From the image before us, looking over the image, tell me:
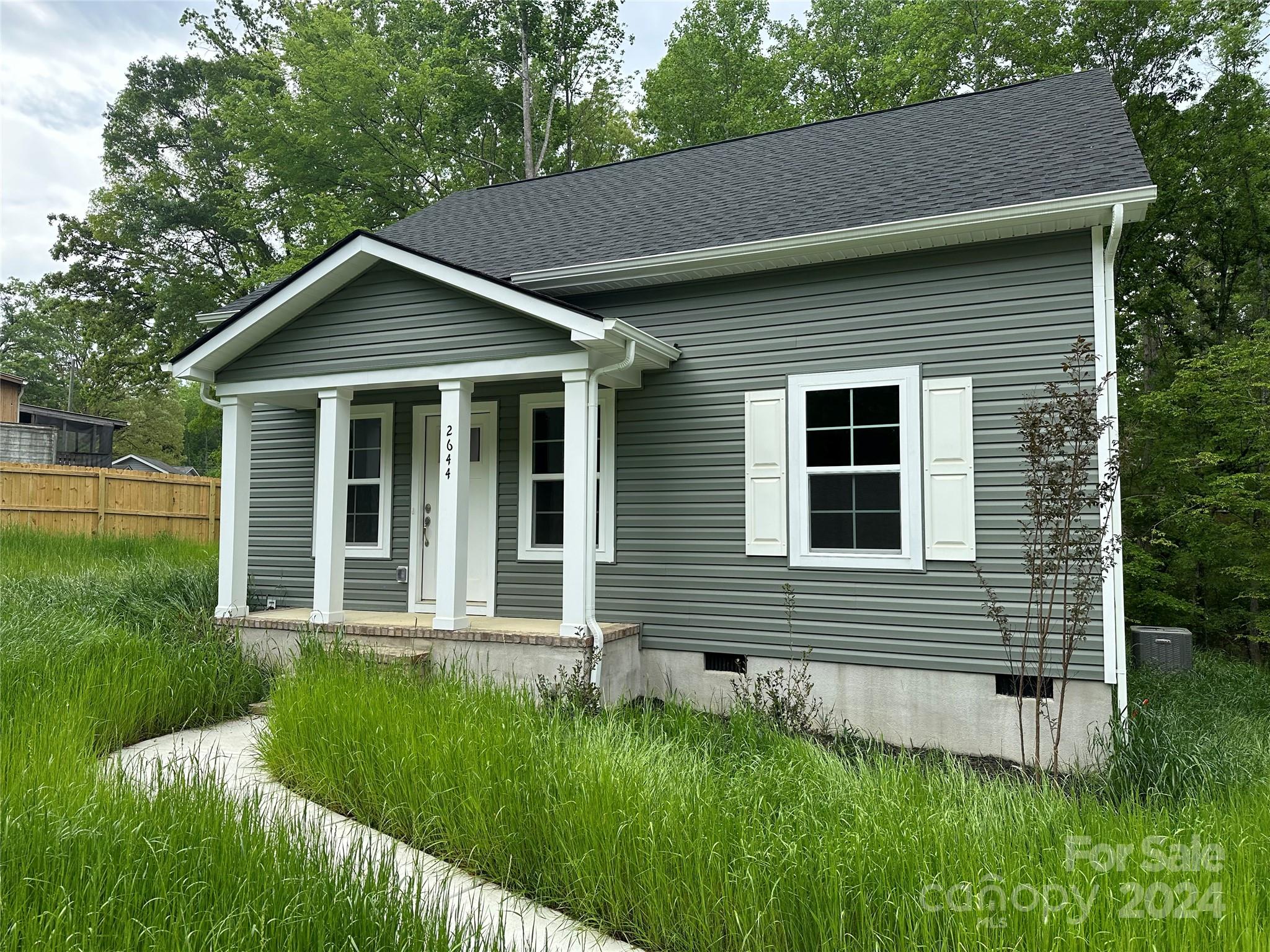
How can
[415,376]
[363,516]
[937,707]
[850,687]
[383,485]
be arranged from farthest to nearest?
[363,516] < [383,485] < [415,376] < [850,687] < [937,707]

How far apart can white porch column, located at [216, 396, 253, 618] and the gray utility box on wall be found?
1041cm

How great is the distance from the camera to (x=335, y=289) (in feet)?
24.2

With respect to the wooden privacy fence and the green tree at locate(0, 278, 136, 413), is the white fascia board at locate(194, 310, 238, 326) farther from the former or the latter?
the green tree at locate(0, 278, 136, 413)

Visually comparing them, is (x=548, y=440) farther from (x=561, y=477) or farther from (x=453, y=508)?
(x=453, y=508)

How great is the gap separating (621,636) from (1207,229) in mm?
12801

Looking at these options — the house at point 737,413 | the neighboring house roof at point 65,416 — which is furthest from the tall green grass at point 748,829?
the neighboring house roof at point 65,416

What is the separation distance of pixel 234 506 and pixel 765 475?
5.39 meters

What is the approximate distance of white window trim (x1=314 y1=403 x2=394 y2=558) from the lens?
28.3 feet

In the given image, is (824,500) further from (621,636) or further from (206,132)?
(206,132)

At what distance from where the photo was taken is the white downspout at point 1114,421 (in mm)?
5543

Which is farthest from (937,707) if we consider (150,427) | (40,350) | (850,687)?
(40,350)

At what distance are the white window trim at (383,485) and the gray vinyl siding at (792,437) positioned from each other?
315mm

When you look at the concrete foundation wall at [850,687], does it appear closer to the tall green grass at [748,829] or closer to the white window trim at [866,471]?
the white window trim at [866,471]

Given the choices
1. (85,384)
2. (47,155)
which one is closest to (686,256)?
(47,155)
